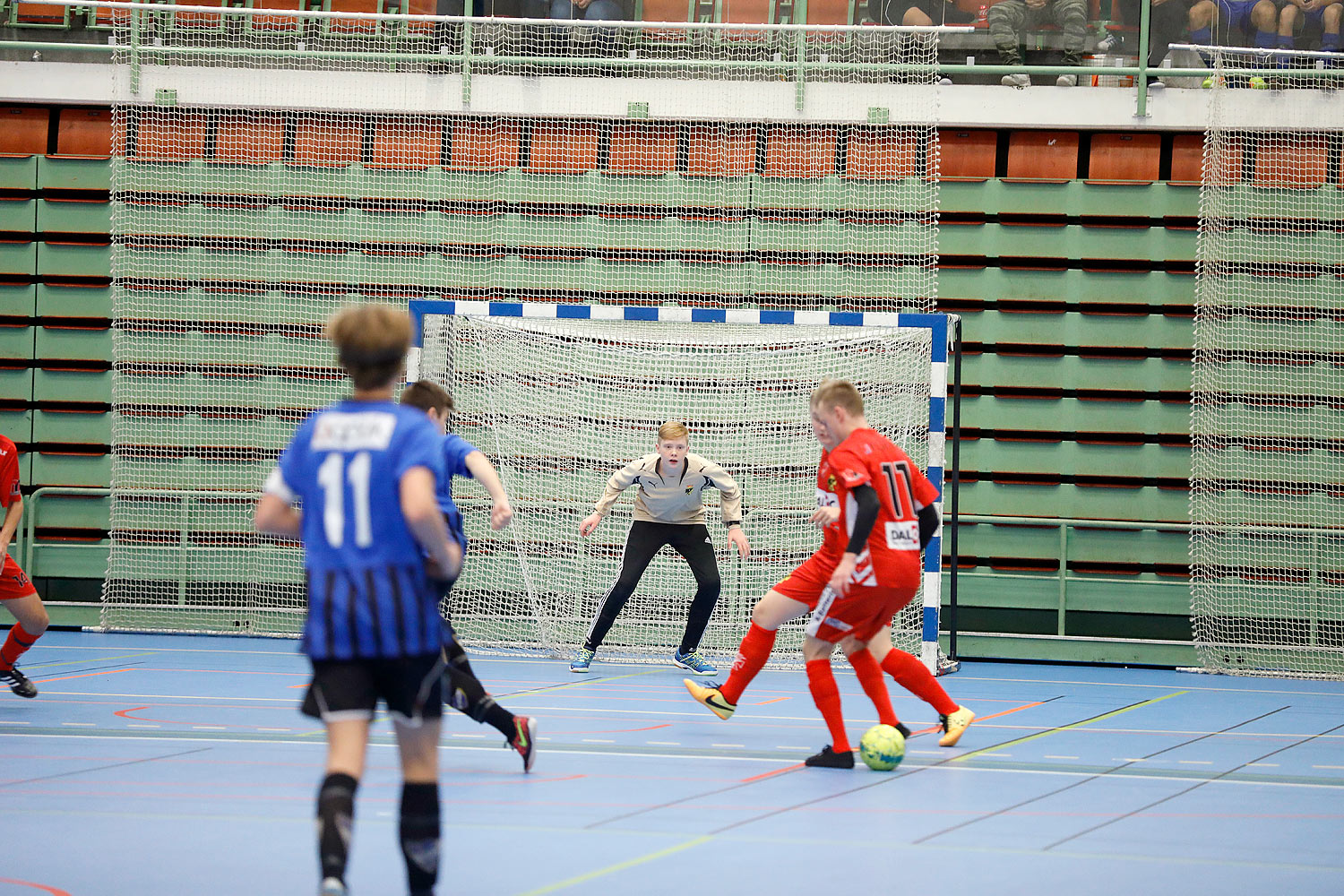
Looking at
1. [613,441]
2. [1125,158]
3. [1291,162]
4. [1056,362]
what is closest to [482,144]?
[613,441]

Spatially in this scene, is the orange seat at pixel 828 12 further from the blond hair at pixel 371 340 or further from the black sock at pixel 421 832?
the black sock at pixel 421 832

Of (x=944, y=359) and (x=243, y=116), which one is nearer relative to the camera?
(x=944, y=359)

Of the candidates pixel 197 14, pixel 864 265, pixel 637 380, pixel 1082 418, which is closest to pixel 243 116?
pixel 197 14

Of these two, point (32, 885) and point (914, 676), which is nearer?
point (32, 885)

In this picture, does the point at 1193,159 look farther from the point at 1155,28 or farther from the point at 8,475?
the point at 8,475

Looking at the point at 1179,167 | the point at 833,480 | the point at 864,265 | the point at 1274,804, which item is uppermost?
the point at 1179,167

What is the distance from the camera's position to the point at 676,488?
9.73 meters

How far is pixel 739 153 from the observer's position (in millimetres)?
12656

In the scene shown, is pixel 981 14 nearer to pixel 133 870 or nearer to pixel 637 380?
pixel 637 380

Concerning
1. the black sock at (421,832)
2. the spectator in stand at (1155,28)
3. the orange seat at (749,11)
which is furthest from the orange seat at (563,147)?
the black sock at (421,832)

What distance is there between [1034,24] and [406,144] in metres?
5.86

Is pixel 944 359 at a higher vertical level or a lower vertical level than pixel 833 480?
higher

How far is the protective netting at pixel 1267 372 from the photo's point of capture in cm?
1134

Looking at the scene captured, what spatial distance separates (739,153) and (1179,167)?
4016mm
